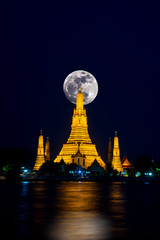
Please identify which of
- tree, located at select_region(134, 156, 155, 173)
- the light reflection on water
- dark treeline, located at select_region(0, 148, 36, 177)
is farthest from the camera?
tree, located at select_region(134, 156, 155, 173)

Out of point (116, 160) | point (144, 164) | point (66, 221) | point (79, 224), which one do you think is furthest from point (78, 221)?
point (144, 164)

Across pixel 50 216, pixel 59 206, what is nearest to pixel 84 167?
pixel 59 206

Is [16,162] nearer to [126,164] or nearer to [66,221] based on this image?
[126,164]

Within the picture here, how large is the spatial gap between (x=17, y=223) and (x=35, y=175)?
91.5 m

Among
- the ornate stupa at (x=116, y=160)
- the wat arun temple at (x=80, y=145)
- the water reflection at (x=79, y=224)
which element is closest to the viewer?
the water reflection at (x=79, y=224)

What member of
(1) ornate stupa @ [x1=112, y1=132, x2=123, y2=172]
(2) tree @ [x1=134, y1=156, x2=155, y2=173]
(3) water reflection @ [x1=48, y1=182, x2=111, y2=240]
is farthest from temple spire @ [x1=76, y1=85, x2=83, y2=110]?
(3) water reflection @ [x1=48, y1=182, x2=111, y2=240]

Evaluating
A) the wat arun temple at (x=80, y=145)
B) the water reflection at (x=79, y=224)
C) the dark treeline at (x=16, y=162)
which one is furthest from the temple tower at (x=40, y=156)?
the water reflection at (x=79, y=224)

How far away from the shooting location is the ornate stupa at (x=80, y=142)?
4545 inches

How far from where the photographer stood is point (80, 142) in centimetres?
11594

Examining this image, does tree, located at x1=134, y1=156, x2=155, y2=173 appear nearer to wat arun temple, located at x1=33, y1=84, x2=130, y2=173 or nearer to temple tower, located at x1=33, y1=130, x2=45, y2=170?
wat arun temple, located at x1=33, y1=84, x2=130, y2=173

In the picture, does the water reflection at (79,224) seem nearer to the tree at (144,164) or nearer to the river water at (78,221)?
the river water at (78,221)

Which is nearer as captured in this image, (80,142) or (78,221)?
(78,221)

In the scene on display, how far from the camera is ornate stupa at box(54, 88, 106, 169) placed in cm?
11544

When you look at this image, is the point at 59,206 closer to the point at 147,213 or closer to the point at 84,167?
the point at 147,213
